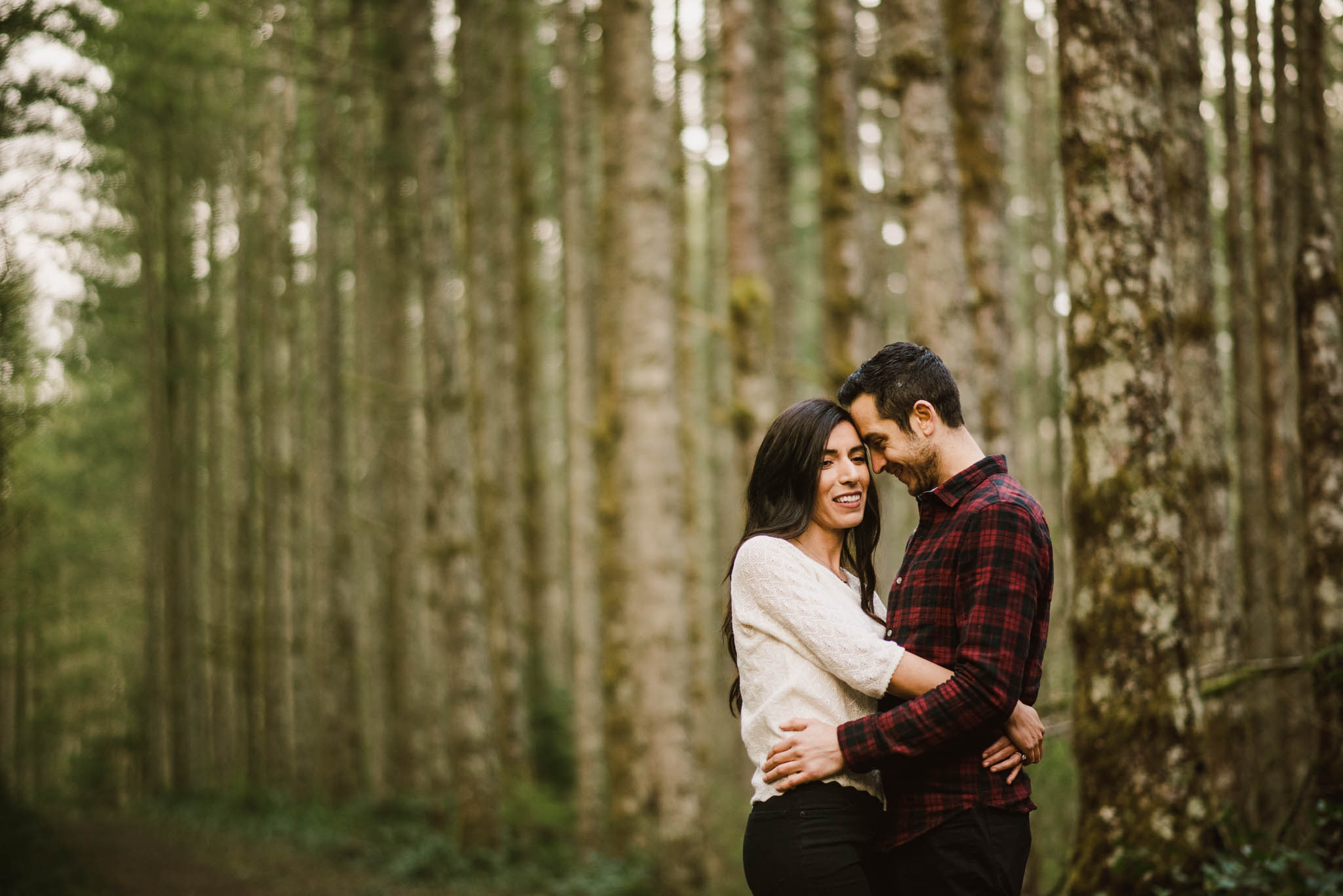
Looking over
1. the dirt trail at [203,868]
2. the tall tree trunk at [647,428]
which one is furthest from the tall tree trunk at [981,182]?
the dirt trail at [203,868]

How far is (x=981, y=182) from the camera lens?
884 cm

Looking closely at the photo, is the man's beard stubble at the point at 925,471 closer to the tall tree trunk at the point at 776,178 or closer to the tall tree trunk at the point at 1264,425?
the tall tree trunk at the point at 1264,425

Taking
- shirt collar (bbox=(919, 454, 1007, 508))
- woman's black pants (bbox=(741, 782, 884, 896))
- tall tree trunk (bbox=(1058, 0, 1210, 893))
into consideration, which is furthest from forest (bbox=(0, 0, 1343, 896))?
woman's black pants (bbox=(741, 782, 884, 896))

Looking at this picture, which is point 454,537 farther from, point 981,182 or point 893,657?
point 893,657

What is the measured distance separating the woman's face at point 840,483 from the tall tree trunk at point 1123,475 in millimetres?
1834

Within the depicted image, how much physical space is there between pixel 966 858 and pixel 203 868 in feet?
40.0

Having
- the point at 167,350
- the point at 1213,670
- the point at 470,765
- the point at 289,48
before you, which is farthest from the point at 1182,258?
the point at 167,350

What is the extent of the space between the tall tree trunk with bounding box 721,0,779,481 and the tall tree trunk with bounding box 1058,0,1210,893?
15.7ft

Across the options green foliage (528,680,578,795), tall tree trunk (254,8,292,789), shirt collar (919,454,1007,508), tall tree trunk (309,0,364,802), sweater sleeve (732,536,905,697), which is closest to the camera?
sweater sleeve (732,536,905,697)

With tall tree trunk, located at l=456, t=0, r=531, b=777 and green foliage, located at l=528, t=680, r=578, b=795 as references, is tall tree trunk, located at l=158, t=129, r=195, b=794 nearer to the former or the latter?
tall tree trunk, located at l=456, t=0, r=531, b=777

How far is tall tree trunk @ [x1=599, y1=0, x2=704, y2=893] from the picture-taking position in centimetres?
968

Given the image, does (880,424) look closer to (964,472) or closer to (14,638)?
(964,472)

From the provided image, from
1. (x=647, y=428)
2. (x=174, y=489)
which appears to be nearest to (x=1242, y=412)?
(x=647, y=428)

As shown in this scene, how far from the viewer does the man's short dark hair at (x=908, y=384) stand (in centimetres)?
318
